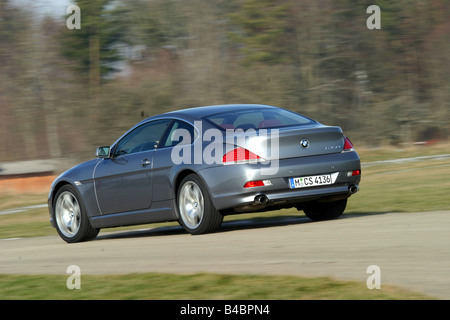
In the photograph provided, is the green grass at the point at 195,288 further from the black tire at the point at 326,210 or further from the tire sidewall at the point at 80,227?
the black tire at the point at 326,210

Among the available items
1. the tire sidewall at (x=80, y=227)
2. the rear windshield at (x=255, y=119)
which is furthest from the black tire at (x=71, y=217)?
the rear windshield at (x=255, y=119)

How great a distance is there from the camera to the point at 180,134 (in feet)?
32.8

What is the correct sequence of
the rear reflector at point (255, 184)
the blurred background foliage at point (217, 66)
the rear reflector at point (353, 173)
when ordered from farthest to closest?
the blurred background foliage at point (217, 66)
the rear reflector at point (353, 173)
the rear reflector at point (255, 184)

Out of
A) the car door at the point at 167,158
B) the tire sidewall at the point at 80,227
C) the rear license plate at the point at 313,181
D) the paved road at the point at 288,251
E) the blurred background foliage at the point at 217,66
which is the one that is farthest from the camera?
the blurred background foliage at the point at 217,66

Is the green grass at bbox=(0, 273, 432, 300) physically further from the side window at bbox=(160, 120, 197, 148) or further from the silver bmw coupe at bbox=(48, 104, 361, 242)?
the side window at bbox=(160, 120, 197, 148)

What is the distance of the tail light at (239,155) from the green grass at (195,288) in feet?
8.42

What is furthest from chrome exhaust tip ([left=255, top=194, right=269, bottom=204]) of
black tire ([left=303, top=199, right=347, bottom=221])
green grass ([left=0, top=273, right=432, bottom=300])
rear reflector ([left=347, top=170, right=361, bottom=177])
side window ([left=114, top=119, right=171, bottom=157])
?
green grass ([left=0, top=273, right=432, bottom=300])

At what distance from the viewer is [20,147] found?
45094 millimetres

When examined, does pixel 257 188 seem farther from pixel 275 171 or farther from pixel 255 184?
pixel 275 171

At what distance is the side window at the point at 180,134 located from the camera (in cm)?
980

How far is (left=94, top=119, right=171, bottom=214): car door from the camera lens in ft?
33.4

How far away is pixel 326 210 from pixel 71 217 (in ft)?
11.3
